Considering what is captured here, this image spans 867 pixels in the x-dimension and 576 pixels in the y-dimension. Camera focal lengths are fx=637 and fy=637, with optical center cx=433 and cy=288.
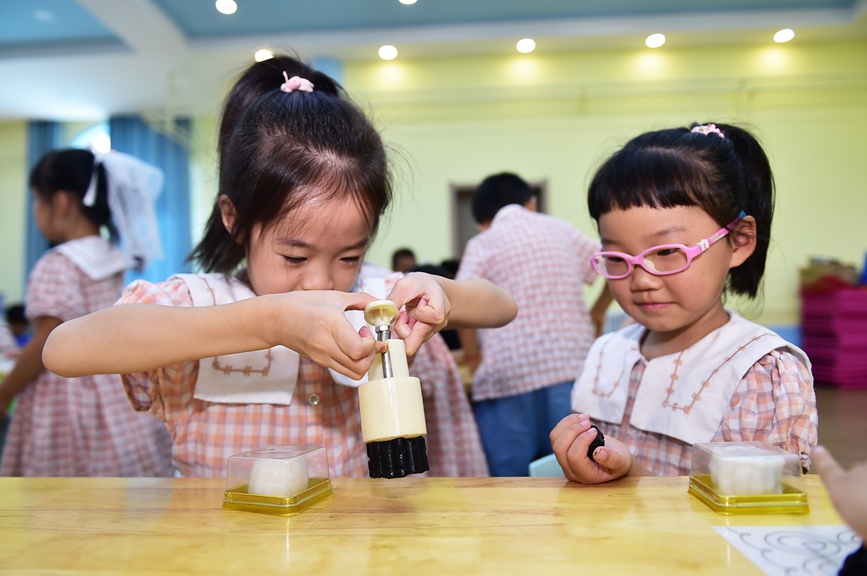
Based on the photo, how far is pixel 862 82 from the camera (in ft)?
18.8

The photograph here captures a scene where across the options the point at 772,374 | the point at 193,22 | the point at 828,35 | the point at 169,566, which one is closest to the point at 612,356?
the point at 772,374

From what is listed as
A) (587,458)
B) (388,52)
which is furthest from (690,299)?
(388,52)

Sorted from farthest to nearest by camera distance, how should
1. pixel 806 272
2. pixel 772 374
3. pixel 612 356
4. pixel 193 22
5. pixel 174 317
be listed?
pixel 806 272 < pixel 193 22 < pixel 612 356 < pixel 772 374 < pixel 174 317

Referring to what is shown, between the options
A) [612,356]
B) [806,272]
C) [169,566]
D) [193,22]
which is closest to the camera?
[169,566]

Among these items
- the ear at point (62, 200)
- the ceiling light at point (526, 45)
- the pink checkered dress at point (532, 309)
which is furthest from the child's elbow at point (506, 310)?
the ceiling light at point (526, 45)

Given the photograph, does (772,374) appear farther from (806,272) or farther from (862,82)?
(862,82)

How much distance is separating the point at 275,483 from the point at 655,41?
19.4 ft

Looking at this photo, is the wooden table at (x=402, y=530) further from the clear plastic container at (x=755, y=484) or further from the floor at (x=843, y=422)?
the floor at (x=843, y=422)

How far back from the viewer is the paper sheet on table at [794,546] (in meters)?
0.47

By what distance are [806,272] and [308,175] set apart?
5743mm

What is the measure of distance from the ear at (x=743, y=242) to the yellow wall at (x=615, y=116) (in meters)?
4.69

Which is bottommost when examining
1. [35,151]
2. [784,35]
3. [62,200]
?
[62,200]

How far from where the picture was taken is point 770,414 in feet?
3.00

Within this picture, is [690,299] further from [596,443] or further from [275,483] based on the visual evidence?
[275,483]
